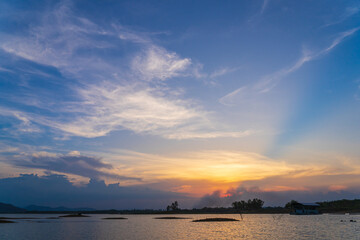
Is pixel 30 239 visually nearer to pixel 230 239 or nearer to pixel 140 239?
pixel 140 239

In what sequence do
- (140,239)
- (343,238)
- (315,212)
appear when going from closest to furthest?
(343,238) → (140,239) → (315,212)

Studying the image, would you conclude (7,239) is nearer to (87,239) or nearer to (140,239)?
(87,239)

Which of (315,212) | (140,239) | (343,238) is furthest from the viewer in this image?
(315,212)

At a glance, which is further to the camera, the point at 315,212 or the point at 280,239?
the point at 315,212

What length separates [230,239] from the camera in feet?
209

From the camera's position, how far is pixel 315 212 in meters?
168

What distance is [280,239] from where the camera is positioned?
2375 inches

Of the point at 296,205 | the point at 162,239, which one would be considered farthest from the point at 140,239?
the point at 296,205

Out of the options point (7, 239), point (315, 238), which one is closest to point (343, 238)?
point (315, 238)

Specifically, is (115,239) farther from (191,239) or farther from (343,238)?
(343,238)

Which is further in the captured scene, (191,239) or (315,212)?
(315,212)

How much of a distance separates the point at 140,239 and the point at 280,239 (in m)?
32.2

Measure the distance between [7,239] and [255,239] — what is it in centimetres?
5943

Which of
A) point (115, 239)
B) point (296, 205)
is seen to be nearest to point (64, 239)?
point (115, 239)
